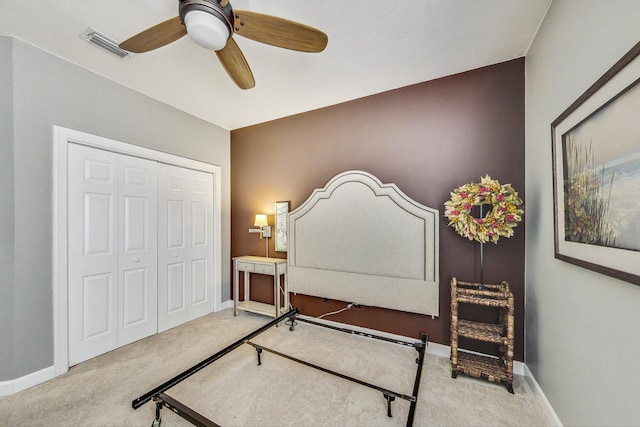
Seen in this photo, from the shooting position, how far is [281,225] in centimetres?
345

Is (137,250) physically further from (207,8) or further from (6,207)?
(207,8)

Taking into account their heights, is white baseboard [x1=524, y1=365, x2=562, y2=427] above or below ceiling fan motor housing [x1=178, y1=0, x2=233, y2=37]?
below

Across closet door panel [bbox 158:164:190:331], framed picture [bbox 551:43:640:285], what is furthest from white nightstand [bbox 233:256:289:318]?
framed picture [bbox 551:43:640:285]

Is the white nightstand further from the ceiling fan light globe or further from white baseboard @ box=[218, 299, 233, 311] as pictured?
the ceiling fan light globe

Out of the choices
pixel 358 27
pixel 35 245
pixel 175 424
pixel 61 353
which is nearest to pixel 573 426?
pixel 175 424

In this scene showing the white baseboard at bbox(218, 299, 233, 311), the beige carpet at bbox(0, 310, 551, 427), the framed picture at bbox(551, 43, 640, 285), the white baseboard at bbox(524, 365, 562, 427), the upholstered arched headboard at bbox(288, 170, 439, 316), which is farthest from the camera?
the white baseboard at bbox(218, 299, 233, 311)

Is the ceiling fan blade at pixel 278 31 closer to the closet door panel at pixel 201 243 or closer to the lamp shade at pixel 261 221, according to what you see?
the lamp shade at pixel 261 221

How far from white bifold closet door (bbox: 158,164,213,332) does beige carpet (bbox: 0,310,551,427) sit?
1.93 ft

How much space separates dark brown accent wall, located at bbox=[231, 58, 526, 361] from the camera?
88.4 inches

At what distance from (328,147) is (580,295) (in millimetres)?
2548

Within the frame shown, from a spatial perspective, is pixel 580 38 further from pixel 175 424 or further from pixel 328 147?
pixel 175 424

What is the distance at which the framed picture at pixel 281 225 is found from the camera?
3.42m

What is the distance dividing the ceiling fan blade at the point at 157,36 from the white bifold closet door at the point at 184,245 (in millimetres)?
1715

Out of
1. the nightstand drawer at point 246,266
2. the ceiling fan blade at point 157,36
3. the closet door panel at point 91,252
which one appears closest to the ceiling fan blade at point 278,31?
the ceiling fan blade at point 157,36
